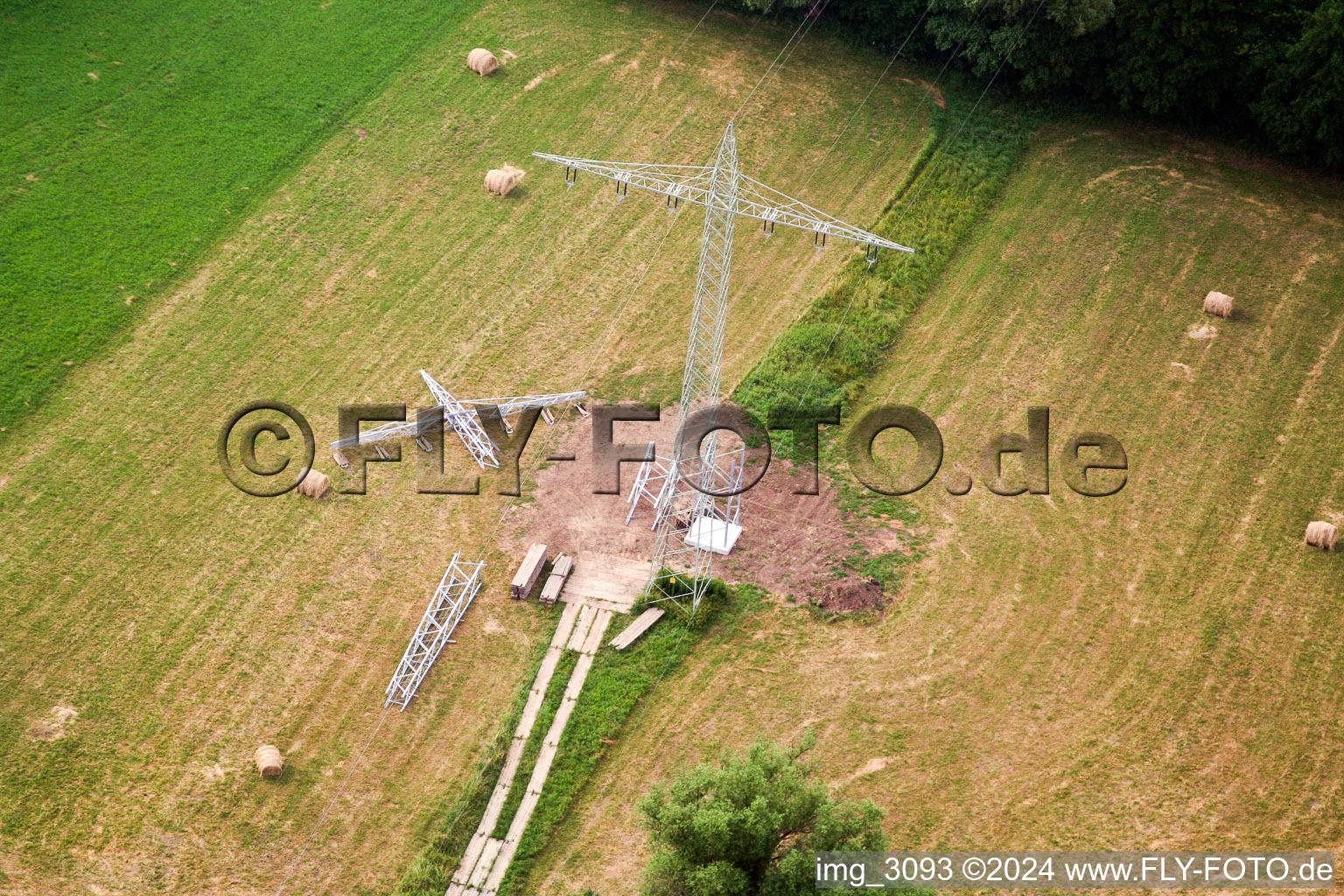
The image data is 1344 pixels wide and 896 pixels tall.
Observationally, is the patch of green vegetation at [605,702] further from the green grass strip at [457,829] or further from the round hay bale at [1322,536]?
the round hay bale at [1322,536]

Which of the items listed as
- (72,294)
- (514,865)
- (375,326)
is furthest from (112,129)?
(514,865)

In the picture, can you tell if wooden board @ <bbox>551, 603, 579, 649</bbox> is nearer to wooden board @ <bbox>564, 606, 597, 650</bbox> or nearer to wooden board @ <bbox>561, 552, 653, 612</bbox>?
wooden board @ <bbox>564, 606, 597, 650</bbox>

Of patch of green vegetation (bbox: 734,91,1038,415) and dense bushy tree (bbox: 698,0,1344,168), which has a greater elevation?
dense bushy tree (bbox: 698,0,1344,168)

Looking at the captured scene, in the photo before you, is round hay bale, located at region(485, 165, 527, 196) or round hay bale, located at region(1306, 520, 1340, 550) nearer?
round hay bale, located at region(1306, 520, 1340, 550)

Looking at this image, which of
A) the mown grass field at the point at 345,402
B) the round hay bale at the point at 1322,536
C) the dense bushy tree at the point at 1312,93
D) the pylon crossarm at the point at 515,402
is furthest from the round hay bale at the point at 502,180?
the round hay bale at the point at 1322,536

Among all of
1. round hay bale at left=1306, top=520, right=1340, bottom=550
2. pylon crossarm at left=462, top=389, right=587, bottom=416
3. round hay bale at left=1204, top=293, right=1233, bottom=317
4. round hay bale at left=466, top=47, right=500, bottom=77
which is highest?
round hay bale at left=1204, top=293, right=1233, bottom=317

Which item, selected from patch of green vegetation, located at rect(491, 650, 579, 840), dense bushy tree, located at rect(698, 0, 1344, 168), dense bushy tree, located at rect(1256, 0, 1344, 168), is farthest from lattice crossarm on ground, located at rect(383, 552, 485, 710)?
dense bushy tree, located at rect(1256, 0, 1344, 168)

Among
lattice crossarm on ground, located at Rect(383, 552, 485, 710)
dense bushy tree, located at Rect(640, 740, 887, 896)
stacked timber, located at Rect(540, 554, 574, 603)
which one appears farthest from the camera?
stacked timber, located at Rect(540, 554, 574, 603)
